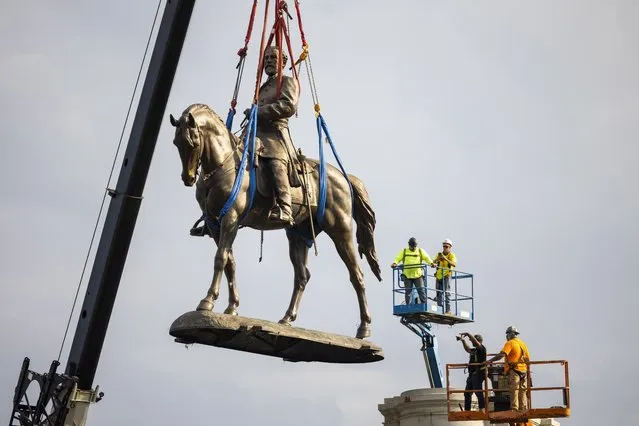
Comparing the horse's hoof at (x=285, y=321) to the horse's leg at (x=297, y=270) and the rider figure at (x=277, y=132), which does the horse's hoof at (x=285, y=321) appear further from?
the rider figure at (x=277, y=132)

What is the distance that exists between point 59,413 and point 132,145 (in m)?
4.40

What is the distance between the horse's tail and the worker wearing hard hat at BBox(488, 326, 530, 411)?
8.89 feet

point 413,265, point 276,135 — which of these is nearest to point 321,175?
point 276,135

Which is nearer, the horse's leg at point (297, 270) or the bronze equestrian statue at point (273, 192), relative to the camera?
the bronze equestrian statue at point (273, 192)

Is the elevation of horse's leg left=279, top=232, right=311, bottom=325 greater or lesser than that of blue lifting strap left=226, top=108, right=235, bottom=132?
lesser

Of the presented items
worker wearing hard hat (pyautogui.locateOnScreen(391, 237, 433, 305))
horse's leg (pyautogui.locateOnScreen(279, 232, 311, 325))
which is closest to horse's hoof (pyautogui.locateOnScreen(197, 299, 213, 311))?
horse's leg (pyautogui.locateOnScreen(279, 232, 311, 325))

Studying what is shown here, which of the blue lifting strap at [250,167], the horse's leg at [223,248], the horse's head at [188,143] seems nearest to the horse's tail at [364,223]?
the blue lifting strap at [250,167]

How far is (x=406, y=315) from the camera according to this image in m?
32.9

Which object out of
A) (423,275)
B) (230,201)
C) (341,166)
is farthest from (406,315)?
(230,201)

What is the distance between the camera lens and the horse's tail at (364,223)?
2336cm

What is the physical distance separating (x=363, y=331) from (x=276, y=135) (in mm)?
3750

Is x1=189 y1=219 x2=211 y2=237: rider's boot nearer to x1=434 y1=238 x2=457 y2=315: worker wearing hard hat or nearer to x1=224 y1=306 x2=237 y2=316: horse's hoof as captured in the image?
x1=224 y1=306 x2=237 y2=316: horse's hoof

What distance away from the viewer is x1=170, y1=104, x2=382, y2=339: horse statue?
20.3 metres

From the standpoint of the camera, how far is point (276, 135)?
21906mm
